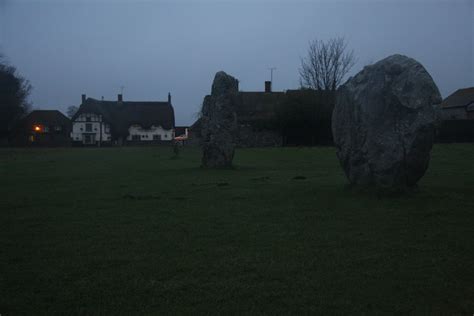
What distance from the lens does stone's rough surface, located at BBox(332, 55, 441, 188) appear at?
28.5 feet

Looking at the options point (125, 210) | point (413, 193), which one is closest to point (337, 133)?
point (413, 193)

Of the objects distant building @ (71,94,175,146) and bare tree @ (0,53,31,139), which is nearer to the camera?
bare tree @ (0,53,31,139)

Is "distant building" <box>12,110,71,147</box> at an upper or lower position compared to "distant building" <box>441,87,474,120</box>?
lower

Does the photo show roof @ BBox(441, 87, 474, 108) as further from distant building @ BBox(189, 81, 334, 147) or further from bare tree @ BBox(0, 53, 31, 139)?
bare tree @ BBox(0, 53, 31, 139)

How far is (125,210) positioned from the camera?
825 cm

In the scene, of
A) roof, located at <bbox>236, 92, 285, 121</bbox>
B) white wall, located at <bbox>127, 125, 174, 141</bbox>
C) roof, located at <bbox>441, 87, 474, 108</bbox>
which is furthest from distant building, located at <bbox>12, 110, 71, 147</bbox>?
roof, located at <bbox>441, 87, 474, 108</bbox>

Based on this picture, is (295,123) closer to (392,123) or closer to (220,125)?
(220,125)

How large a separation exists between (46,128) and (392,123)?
2927 inches

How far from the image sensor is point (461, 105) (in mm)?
57188

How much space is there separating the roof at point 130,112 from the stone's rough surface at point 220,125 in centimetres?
5916

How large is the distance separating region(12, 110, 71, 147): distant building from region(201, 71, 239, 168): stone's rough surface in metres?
54.4

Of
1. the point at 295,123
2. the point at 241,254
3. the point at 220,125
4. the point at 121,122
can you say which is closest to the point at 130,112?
the point at 121,122

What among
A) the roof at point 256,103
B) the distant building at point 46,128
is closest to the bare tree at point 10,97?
the distant building at point 46,128

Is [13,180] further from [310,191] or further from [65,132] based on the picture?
[65,132]
